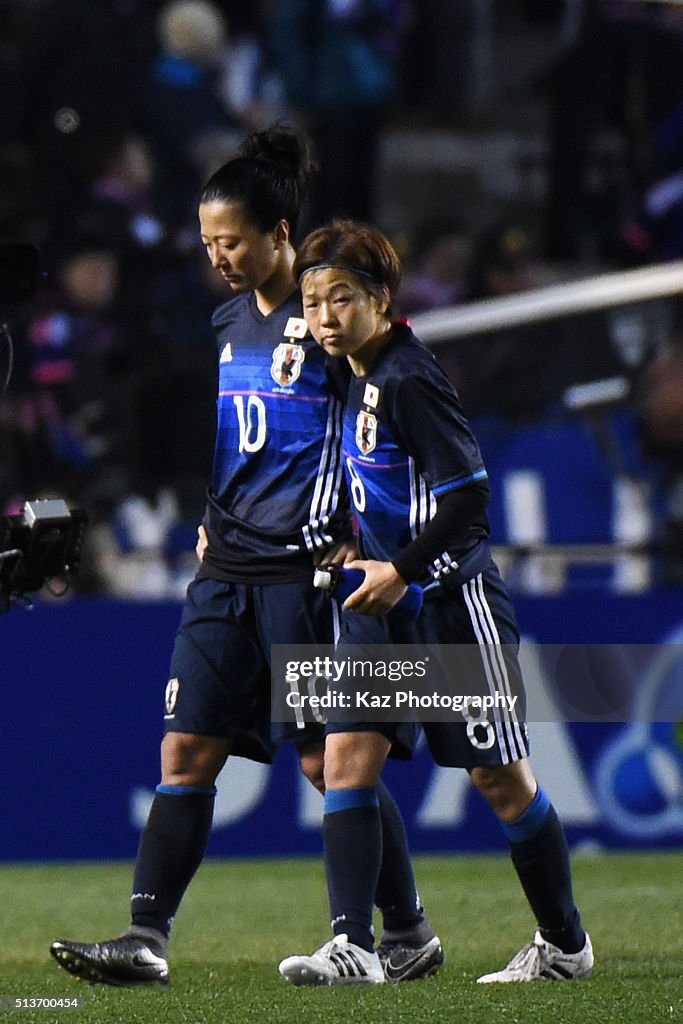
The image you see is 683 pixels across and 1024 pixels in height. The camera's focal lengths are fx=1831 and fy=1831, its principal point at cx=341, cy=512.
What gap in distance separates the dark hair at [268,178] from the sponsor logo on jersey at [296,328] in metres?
0.21

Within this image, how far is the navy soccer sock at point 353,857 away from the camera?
3.72 metres

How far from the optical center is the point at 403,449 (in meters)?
3.80

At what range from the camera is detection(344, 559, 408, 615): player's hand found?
3697 mm

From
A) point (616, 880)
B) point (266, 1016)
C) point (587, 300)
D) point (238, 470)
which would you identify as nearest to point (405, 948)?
point (266, 1016)

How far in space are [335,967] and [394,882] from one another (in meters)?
0.50

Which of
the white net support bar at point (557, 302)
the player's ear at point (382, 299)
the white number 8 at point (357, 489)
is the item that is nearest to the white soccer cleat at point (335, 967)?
the white number 8 at point (357, 489)

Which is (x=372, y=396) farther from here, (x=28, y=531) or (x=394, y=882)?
(x=394, y=882)

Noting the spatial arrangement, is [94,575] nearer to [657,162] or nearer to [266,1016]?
[657,162]

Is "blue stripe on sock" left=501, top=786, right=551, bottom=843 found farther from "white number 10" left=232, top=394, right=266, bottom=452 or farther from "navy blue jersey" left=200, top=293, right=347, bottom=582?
"white number 10" left=232, top=394, right=266, bottom=452

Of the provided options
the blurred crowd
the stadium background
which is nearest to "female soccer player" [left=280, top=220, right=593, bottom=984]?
the stadium background

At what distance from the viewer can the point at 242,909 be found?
5.73 metres

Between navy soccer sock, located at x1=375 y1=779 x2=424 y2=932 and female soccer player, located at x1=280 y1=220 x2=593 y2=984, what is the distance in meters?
0.29

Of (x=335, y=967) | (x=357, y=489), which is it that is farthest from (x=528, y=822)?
(x=357, y=489)

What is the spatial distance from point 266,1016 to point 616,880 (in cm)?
331
